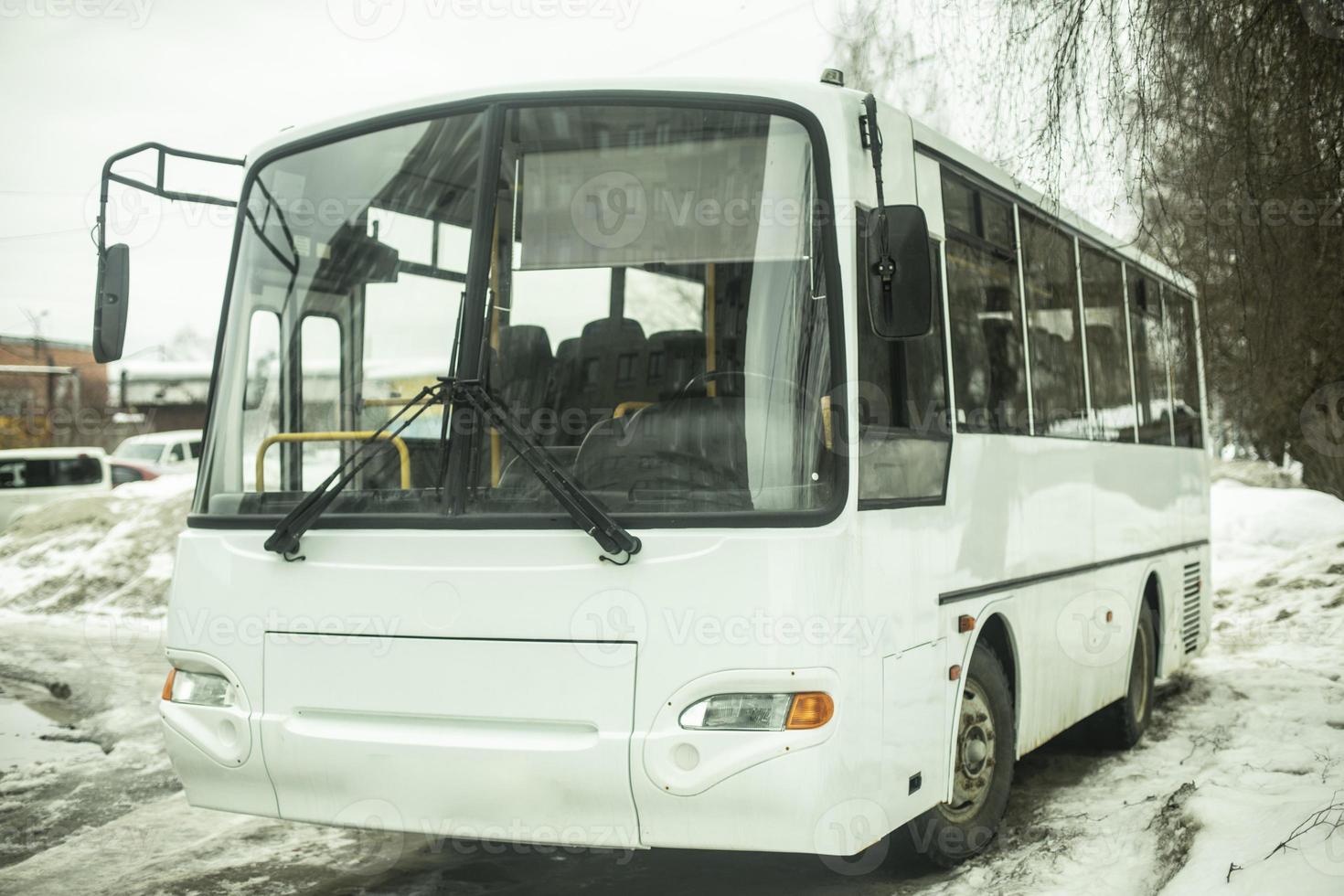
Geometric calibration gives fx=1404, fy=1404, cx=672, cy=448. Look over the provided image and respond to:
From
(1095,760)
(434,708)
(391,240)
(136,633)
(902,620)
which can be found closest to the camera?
(434,708)

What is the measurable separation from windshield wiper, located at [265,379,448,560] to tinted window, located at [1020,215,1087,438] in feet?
11.2

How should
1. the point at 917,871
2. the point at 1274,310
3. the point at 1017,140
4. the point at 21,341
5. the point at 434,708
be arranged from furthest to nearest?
the point at 21,341 → the point at 1274,310 → the point at 1017,140 → the point at 917,871 → the point at 434,708

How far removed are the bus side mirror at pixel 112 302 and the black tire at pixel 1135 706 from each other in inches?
236

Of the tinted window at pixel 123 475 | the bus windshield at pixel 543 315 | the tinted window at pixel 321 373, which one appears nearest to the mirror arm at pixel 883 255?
the bus windshield at pixel 543 315

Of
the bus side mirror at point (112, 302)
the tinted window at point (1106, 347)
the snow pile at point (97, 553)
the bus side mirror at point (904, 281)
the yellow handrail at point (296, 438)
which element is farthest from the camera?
the snow pile at point (97, 553)

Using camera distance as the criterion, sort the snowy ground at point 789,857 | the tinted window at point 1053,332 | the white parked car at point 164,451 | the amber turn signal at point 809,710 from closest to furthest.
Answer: the amber turn signal at point 809,710 → the snowy ground at point 789,857 → the tinted window at point 1053,332 → the white parked car at point 164,451

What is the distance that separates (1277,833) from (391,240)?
13.3ft

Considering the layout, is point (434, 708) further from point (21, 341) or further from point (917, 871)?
point (21, 341)

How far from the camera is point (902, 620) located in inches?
196

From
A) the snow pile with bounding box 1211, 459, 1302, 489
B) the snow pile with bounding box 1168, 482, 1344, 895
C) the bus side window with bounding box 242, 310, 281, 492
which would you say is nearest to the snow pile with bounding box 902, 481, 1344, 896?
the snow pile with bounding box 1168, 482, 1344, 895

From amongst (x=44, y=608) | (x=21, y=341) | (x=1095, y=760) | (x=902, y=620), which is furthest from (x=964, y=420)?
(x=21, y=341)

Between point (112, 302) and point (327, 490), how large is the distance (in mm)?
1319

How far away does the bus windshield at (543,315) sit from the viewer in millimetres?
4699

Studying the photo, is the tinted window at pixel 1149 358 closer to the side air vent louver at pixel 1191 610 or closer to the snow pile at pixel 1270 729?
the side air vent louver at pixel 1191 610
